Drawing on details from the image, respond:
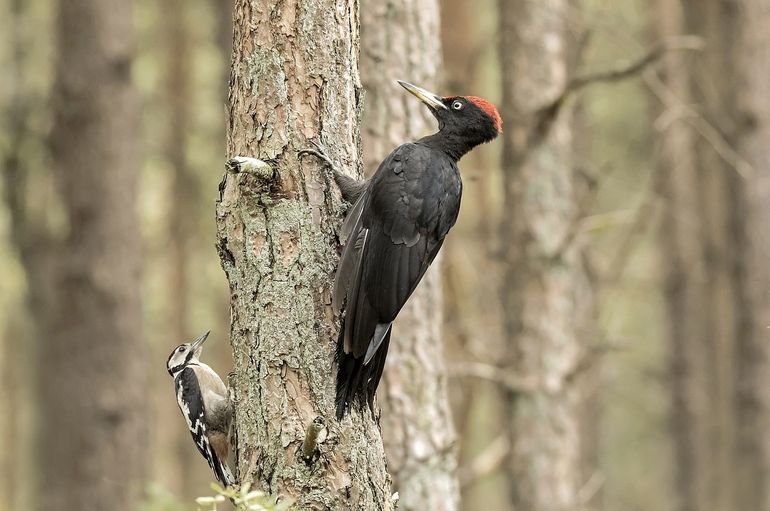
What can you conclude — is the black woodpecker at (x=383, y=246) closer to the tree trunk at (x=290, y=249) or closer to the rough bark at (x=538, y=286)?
the tree trunk at (x=290, y=249)

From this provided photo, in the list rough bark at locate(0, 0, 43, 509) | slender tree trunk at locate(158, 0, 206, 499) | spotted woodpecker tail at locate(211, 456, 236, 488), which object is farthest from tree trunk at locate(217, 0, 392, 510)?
slender tree trunk at locate(158, 0, 206, 499)

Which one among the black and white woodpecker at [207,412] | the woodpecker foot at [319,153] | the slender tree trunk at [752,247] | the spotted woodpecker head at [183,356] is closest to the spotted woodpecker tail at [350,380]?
the woodpecker foot at [319,153]

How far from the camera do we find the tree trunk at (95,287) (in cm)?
711

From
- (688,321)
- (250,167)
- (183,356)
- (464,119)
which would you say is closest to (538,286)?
(464,119)

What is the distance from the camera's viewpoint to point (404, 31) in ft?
19.1

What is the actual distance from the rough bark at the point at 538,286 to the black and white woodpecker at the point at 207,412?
2.64 metres

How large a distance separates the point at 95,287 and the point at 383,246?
12.0ft

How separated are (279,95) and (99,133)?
3.80 meters

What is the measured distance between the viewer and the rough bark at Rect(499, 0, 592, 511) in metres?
6.93

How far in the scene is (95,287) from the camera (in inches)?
281

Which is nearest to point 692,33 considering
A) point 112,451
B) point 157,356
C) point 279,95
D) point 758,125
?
point 758,125

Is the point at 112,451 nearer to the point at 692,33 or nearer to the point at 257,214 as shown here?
the point at 257,214

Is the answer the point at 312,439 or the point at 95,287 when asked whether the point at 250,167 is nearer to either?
the point at 312,439

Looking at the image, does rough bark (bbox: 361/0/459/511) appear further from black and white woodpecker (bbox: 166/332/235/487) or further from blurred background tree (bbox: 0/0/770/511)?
black and white woodpecker (bbox: 166/332/235/487)
